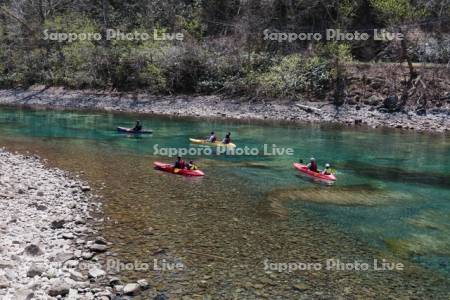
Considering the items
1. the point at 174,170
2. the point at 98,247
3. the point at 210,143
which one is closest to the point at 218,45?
the point at 210,143

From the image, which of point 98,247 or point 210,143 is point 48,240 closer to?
point 98,247

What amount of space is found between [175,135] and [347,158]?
1350 centimetres

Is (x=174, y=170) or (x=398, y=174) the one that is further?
(x=398, y=174)

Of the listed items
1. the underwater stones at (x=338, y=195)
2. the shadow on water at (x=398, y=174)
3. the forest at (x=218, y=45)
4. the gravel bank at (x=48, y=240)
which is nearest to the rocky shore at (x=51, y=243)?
the gravel bank at (x=48, y=240)

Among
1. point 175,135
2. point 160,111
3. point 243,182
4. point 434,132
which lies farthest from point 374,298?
point 160,111

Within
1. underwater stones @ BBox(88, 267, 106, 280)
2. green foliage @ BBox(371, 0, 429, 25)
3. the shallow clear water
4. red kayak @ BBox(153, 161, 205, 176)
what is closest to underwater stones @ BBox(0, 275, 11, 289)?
underwater stones @ BBox(88, 267, 106, 280)

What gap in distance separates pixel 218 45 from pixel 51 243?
4841 centimetres

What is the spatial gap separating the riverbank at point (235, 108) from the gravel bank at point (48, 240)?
28.5 metres

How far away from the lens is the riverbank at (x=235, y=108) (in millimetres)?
43094

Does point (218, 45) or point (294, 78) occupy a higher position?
point (218, 45)

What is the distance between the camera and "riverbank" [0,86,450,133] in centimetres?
4309

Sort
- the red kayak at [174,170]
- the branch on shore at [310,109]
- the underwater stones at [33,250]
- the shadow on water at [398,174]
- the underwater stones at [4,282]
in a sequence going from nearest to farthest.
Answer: the underwater stones at [4,282] < the underwater stones at [33,250] < the red kayak at [174,170] < the shadow on water at [398,174] < the branch on shore at [310,109]

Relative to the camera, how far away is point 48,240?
13586 mm

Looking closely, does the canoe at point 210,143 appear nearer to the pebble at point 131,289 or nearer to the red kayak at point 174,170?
the red kayak at point 174,170
